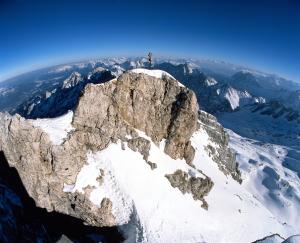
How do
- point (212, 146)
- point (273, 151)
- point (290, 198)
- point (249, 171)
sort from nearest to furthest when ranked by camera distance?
point (212, 146), point (290, 198), point (249, 171), point (273, 151)

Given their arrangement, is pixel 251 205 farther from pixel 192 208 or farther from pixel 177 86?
pixel 177 86

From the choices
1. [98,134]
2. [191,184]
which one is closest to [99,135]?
[98,134]

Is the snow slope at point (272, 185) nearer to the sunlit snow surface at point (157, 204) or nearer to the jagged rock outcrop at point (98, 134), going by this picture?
the sunlit snow surface at point (157, 204)

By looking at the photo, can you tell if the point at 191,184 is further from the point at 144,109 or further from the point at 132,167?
the point at 144,109

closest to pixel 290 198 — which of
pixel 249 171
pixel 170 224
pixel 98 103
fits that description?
pixel 249 171

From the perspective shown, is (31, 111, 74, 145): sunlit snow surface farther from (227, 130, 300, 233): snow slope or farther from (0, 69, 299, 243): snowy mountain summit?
(227, 130, 300, 233): snow slope

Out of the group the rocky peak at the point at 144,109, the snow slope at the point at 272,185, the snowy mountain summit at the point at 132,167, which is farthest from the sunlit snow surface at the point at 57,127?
the snow slope at the point at 272,185
